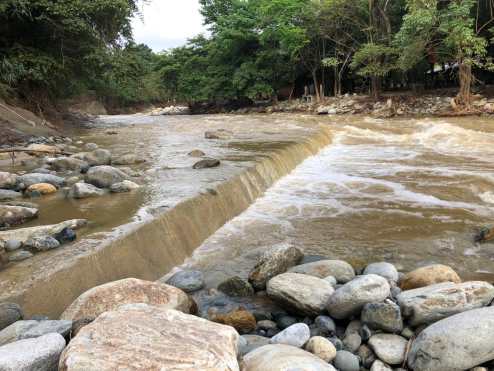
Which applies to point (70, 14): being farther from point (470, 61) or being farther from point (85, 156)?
point (470, 61)

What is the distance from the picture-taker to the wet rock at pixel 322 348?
8.06ft

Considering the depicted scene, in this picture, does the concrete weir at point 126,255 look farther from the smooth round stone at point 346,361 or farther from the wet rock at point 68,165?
the wet rock at point 68,165

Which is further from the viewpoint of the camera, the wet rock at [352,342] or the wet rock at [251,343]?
the wet rock at [352,342]

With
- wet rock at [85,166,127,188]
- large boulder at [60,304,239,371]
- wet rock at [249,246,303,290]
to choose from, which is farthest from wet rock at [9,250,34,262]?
wet rock at [85,166,127,188]

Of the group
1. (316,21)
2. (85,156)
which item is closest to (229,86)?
(316,21)

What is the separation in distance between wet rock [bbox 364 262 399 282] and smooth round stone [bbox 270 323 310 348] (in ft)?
3.85

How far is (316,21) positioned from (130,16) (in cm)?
1148

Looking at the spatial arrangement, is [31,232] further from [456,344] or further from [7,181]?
[456,344]

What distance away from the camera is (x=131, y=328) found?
6.75 feet

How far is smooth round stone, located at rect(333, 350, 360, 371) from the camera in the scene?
243cm

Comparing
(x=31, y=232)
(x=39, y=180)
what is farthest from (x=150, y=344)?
(x=39, y=180)

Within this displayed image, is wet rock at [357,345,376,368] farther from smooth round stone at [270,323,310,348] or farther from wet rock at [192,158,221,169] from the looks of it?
wet rock at [192,158,221,169]

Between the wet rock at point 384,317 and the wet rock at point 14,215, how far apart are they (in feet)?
11.6

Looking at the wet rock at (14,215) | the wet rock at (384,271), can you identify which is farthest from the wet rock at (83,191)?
the wet rock at (384,271)
